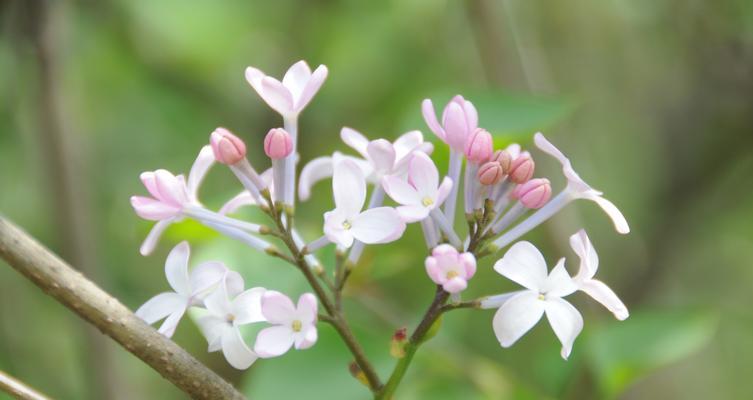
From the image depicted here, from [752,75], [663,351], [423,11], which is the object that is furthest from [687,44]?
[663,351]

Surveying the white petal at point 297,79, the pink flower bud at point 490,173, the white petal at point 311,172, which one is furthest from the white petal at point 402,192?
the white petal at point 311,172

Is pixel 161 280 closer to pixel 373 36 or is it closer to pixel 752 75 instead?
pixel 373 36

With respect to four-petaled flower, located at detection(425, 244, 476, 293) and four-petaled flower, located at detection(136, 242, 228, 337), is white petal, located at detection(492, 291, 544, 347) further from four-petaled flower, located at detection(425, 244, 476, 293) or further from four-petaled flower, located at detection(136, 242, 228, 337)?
four-petaled flower, located at detection(136, 242, 228, 337)

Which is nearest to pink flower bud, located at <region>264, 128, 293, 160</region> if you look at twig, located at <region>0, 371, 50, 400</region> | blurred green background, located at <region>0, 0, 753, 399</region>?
twig, located at <region>0, 371, 50, 400</region>

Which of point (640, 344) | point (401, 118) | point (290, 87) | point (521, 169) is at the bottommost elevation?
point (640, 344)

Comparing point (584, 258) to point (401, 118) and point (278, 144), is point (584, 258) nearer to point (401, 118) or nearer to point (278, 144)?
point (278, 144)

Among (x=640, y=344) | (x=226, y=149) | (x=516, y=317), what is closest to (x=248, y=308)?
(x=226, y=149)

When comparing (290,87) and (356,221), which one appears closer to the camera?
(356,221)
